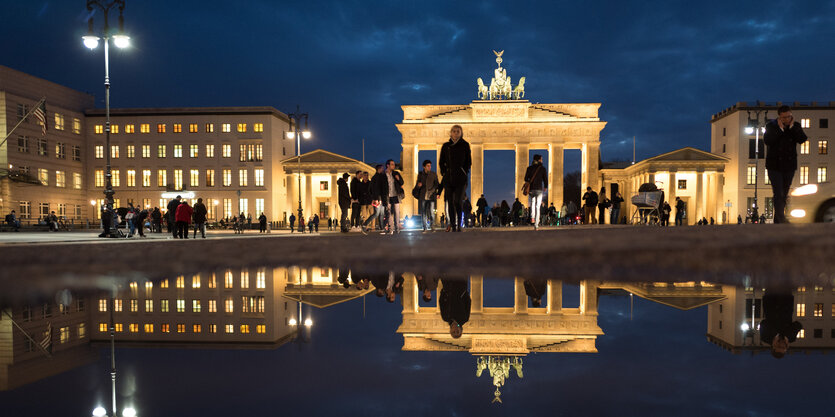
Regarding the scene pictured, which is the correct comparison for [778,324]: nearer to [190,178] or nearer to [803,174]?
[190,178]

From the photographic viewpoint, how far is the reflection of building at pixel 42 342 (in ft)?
4.77

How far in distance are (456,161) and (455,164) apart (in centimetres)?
7

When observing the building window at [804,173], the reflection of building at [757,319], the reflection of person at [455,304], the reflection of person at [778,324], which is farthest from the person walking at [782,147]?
the building window at [804,173]

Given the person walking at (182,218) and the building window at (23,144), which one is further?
the building window at (23,144)

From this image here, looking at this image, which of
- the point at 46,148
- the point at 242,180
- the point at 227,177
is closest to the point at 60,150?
the point at 46,148

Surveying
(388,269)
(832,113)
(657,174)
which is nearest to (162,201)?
(657,174)

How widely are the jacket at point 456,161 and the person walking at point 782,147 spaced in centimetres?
503

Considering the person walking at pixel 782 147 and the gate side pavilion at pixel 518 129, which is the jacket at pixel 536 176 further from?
the gate side pavilion at pixel 518 129

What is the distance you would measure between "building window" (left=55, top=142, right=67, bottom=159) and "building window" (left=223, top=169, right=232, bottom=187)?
642 inches

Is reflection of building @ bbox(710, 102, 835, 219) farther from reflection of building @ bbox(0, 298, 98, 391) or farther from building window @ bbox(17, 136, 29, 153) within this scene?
building window @ bbox(17, 136, 29, 153)

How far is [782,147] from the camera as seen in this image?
823 cm

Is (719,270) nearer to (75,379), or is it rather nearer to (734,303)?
(734,303)

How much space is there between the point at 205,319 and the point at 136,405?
1183 mm

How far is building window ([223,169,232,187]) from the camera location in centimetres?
5556
